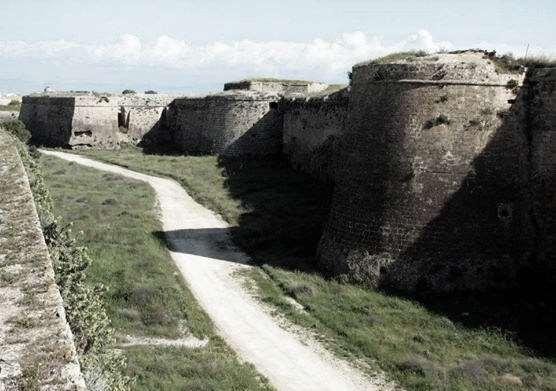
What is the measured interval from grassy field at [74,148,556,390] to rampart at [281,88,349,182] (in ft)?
14.4

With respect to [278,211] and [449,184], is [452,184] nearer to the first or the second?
[449,184]

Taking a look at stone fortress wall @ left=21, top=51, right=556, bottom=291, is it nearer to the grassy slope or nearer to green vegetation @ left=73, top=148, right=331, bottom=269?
green vegetation @ left=73, top=148, right=331, bottom=269

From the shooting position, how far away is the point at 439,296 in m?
13.9

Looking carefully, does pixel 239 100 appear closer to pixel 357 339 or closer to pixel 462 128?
pixel 462 128

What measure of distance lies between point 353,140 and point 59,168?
18791mm

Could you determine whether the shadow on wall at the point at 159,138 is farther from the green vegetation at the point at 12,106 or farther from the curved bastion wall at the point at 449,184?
the curved bastion wall at the point at 449,184

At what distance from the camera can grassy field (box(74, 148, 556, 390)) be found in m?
10.4

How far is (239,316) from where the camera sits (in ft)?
43.9

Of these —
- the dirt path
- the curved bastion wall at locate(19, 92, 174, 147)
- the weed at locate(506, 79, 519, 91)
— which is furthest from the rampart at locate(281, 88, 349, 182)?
the curved bastion wall at locate(19, 92, 174, 147)

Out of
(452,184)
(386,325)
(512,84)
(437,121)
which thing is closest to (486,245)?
(452,184)

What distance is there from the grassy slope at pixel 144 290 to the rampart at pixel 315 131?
730 cm

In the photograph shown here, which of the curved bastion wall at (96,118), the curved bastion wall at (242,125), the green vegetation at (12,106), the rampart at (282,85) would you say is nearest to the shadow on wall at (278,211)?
the curved bastion wall at (242,125)

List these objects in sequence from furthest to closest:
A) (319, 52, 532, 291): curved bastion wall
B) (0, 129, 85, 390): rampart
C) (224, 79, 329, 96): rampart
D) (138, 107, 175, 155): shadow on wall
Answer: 1. (138, 107, 175, 155): shadow on wall
2. (224, 79, 329, 96): rampart
3. (319, 52, 532, 291): curved bastion wall
4. (0, 129, 85, 390): rampart

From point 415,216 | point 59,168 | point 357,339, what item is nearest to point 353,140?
point 415,216
